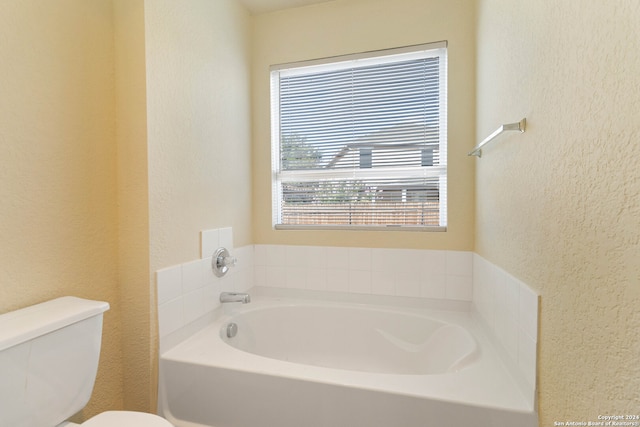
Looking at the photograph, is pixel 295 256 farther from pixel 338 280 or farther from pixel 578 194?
pixel 578 194

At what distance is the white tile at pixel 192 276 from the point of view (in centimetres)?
156

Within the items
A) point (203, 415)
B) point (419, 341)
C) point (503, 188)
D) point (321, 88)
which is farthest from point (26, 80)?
point (419, 341)

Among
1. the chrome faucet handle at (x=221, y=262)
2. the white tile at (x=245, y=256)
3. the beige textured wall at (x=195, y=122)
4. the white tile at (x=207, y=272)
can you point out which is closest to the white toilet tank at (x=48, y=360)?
the beige textured wall at (x=195, y=122)

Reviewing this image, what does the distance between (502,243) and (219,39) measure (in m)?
1.98

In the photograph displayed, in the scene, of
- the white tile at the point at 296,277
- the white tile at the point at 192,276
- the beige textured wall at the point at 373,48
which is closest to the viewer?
the white tile at the point at 192,276

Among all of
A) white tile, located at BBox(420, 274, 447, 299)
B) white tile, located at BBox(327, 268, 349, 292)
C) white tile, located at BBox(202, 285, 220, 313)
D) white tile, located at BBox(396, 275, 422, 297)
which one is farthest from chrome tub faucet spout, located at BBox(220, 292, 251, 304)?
white tile, located at BBox(420, 274, 447, 299)

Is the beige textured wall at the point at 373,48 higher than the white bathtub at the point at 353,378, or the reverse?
the beige textured wall at the point at 373,48

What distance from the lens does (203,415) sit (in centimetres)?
135

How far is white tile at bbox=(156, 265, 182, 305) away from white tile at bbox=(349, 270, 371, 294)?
113cm

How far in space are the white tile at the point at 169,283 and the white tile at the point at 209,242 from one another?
0.65ft

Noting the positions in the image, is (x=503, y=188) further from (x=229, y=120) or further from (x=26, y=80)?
(x=26, y=80)

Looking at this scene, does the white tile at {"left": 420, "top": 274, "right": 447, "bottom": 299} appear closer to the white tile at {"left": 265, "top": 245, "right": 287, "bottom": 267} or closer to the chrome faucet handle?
the white tile at {"left": 265, "top": 245, "right": 287, "bottom": 267}

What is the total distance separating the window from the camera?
80.2 inches

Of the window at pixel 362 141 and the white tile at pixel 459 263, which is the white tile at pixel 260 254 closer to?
the window at pixel 362 141
